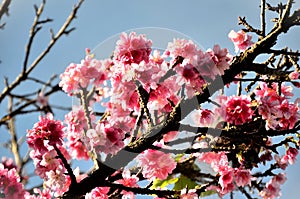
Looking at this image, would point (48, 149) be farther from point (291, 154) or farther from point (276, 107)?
point (291, 154)

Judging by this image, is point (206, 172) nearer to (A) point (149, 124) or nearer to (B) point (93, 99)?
(A) point (149, 124)

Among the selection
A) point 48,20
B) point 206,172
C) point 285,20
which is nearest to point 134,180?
point 206,172

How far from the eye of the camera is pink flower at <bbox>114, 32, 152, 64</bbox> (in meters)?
2.42

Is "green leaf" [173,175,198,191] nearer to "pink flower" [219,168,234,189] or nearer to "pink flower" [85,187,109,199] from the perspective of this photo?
"pink flower" [219,168,234,189]

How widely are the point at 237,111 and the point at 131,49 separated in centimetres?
77

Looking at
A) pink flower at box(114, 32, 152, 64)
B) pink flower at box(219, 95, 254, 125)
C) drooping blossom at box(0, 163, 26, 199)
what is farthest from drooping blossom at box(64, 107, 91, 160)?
pink flower at box(219, 95, 254, 125)

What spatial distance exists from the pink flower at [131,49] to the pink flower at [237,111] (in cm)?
60

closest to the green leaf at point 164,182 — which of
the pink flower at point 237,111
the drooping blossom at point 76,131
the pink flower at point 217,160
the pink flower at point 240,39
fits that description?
the pink flower at point 217,160

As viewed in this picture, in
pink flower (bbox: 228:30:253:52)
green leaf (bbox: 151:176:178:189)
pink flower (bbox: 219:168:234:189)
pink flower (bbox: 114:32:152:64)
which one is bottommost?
pink flower (bbox: 219:168:234:189)

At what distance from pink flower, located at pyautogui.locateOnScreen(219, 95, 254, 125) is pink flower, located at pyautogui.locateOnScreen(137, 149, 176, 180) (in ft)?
1.48

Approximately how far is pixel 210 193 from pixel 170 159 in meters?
1.09

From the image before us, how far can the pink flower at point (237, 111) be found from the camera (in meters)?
2.49

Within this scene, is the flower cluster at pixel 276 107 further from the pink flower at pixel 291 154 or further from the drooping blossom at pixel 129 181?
the drooping blossom at pixel 129 181

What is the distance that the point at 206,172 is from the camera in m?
3.23
